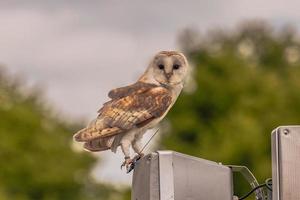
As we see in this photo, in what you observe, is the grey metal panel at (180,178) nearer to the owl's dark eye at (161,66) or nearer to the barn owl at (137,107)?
the barn owl at (137,107)

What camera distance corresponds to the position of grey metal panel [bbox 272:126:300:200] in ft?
28.8

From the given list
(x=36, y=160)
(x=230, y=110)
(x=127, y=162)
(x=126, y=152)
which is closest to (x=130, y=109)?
(x=126, y=152)

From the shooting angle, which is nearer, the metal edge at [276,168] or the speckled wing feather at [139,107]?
the metal edge at [276,168]

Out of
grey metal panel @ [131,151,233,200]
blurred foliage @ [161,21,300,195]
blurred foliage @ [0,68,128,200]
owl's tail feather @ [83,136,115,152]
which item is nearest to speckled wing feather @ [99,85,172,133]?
owl's tail feather @ [83,136,115,152]

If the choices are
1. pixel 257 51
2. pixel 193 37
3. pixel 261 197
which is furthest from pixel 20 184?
pixel 261 197

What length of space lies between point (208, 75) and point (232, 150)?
27.3 feet

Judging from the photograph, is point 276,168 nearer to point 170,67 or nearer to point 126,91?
point 170,67

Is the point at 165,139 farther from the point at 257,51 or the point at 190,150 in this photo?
the point at 257,51

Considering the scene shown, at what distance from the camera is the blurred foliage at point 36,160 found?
200ft

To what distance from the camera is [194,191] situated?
8922mm

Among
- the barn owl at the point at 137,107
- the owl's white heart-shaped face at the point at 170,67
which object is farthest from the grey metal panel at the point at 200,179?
the owl's white heart-shaped face at the point at 170,67

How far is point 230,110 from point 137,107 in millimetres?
44188

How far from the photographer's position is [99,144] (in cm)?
1055

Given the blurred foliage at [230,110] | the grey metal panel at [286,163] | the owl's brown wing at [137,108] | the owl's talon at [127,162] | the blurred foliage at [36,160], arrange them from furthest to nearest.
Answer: the blurred foliage at [36,160] → the blurred foliage at [230,110] → the owl's brown wing at [137,108] → the owl's talon at [127,162] → the grey metal panel at [286,163]
